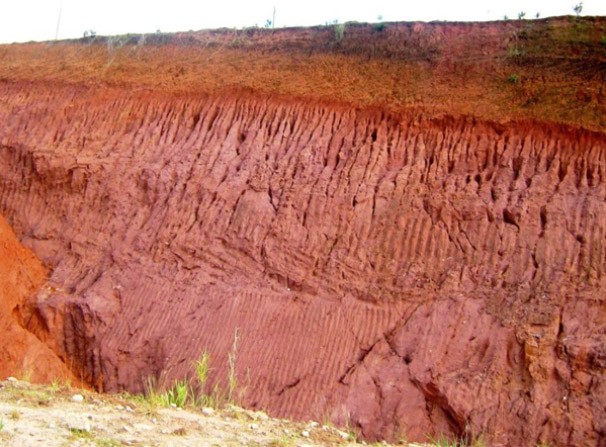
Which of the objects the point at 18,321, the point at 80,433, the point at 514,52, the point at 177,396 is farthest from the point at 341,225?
the point at 80,433

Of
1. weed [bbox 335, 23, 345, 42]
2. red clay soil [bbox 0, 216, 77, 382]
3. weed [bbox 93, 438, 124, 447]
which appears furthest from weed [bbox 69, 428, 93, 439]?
weed [bbox 335, 23, 345, 42]

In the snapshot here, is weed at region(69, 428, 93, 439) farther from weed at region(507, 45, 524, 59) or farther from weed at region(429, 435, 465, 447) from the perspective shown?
weed at region(507, 45, 524, 59)

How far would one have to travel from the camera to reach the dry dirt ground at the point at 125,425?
6.55 meters

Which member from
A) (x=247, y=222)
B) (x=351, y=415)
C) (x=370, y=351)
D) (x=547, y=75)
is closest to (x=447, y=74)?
(x=547, y=75)

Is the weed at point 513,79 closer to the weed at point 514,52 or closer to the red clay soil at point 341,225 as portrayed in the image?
the red clay soil at point 341,225

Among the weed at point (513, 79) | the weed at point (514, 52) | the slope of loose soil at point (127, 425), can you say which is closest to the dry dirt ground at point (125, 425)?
the slope of loose soil at point (127, 425)

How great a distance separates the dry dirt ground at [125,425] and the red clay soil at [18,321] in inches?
74.0

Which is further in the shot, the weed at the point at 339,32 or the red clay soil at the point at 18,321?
the weed at the point at 339,32

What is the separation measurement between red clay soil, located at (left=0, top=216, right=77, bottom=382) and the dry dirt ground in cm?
188

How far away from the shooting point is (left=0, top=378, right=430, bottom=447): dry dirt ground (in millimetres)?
6551

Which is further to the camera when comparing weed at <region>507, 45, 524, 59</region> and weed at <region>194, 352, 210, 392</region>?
weed at <region>507, 45, 524, 59</region>

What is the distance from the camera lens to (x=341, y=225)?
11844 mm

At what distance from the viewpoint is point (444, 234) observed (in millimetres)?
11219

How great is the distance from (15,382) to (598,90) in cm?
868
